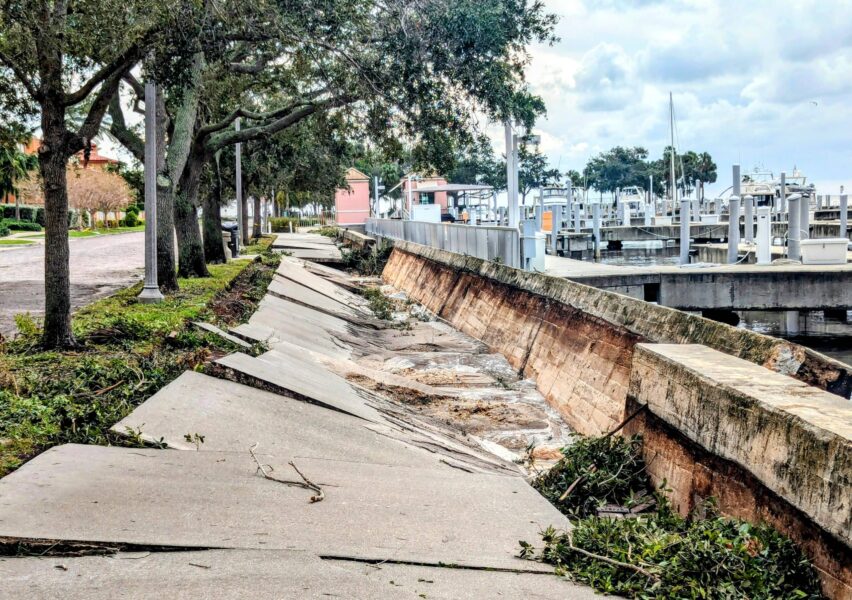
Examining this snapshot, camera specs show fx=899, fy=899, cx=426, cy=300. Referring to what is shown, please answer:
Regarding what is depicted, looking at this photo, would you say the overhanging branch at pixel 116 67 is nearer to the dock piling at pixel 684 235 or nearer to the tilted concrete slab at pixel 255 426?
the tilted concrete slab at pixel 255 426

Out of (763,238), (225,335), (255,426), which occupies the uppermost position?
(763,238)

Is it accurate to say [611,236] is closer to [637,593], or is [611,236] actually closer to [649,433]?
[649,433]

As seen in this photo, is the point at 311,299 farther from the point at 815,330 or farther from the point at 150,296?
the point at 815,330

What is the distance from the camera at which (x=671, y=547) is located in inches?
199

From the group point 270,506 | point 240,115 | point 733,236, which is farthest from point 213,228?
point 270,506

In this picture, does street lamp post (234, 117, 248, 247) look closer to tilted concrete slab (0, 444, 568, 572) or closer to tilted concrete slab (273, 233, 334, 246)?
tilted concrete slab (273, 233, 334, 246)

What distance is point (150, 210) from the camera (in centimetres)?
1612

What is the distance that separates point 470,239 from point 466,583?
18.2 metres

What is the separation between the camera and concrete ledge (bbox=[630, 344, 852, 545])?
15.4 feet

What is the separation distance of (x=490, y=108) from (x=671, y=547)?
1417 centimetres

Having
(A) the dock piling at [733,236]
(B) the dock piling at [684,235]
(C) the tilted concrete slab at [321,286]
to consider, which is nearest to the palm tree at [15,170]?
(C) the tilted concrete slab at [321,286]

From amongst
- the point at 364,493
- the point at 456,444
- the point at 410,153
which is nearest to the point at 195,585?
the point at 364,493

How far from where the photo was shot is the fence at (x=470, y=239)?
60.7 feet

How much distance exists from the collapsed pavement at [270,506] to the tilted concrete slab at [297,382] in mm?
30
